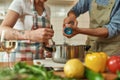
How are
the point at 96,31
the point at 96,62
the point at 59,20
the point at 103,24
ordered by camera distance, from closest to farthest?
1. the point at 96,62
2. the point at 96,31
3. the point at 103,24
4. the point at 59,20

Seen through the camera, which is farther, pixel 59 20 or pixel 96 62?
pixel 59 20

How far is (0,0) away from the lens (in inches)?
103

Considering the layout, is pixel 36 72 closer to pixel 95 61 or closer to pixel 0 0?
pixel 95 61

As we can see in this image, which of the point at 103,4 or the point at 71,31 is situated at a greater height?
the point at 103,4

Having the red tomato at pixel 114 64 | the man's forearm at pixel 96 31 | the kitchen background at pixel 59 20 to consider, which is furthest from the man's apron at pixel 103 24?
the kitchen background at pixel 59 20

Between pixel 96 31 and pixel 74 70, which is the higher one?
pixel 96 31

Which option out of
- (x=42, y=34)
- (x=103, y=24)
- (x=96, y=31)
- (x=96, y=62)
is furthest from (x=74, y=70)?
(x=103, y=24)

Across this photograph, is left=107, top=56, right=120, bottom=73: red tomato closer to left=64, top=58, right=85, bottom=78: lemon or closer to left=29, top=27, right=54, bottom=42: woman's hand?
left=64, top=58, right=85, bottom=78: lemon

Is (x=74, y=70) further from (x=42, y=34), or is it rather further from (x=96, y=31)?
(x=96, y=31)

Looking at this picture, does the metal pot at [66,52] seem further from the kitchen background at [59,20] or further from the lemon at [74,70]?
the kitchen background at [59,20]

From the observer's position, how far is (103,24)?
1.56 meters

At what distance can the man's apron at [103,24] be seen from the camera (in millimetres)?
1538

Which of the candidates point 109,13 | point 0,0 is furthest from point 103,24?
point 0,0

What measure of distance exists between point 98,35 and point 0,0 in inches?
59.5
